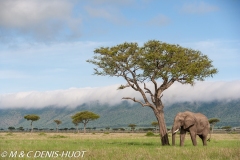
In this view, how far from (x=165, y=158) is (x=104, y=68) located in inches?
962

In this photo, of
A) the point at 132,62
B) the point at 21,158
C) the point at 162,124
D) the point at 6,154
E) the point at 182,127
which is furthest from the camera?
the point at 132,62

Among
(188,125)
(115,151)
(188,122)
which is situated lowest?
(115,151)

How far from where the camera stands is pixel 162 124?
37719 mm

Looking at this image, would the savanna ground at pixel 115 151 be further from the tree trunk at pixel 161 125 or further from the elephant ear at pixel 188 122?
the tree trunk at pixel 161 125

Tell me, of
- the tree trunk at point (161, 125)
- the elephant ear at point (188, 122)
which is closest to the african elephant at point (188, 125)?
the elephant ear at point (188, 122)

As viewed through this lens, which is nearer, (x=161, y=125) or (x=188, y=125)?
(x=188, y=125)

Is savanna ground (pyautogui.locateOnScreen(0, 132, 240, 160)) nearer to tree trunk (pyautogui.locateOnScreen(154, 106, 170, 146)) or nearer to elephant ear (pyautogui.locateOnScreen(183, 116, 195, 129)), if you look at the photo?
elephant ear (pyautogui.locateOnScreen(183, 116, 195, 129))

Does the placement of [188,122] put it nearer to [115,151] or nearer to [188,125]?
[188,125]

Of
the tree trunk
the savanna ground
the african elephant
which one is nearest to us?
the savanna ground

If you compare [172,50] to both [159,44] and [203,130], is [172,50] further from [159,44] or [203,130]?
[203,130]

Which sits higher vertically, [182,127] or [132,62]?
[132,62]

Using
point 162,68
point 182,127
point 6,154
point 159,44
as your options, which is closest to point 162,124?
point 182,127

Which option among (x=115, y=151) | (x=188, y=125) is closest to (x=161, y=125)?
(x=188, y=125)

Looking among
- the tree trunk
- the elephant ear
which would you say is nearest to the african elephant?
the elephant ear
